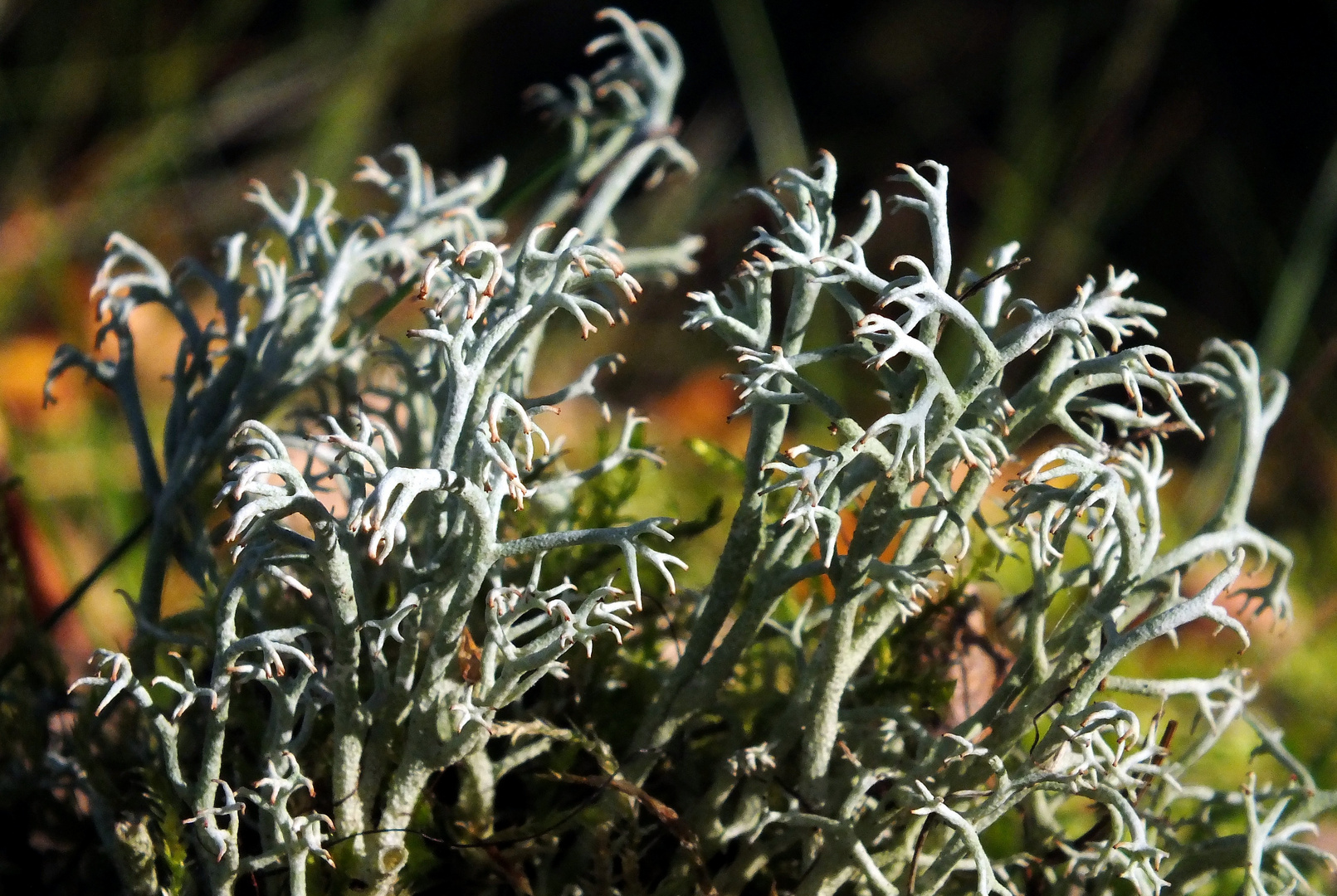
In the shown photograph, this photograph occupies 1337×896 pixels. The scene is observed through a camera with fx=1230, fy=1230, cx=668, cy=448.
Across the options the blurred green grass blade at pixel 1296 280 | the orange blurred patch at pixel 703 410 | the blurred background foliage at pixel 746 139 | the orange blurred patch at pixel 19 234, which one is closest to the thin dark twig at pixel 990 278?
the blurred background foliage at pixel 746 139

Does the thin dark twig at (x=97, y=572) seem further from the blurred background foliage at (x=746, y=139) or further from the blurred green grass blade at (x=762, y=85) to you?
the blurred green grass blade at (x=762, y=85)

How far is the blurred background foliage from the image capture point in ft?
7.68

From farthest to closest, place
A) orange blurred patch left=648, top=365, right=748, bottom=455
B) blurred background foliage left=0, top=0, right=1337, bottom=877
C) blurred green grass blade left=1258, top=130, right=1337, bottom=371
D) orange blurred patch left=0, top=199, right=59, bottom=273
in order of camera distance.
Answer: orange blurred patch left=648, top=365, right=748, bottom=455 → blurred background foliage left=0, top=0, right=1337, bottom=877 → orange blurred patch left=0, top=199, right=59, bottom=273 → blurred green grass blade left=1258, top=130, right=1337, bottom=371

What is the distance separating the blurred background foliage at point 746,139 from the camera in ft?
7.68

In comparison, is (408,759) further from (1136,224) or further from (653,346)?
(1136,224)

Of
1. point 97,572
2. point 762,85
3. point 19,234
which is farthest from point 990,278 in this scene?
point 19,234

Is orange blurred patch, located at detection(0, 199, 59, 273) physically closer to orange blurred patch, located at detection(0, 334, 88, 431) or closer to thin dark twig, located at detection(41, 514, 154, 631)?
orange blurred patch, located at detection(0, 334, 88, 431)

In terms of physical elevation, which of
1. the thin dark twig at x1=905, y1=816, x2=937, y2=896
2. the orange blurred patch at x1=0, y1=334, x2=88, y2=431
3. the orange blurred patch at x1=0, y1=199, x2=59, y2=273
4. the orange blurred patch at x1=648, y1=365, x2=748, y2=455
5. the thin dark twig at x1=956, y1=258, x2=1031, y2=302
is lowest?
the thin dark twig at x1=905, y1=816, x2=937, y2=896

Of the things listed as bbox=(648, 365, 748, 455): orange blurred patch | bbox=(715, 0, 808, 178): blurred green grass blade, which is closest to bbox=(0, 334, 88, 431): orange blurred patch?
bbox=(648, 365, 748, 455): orange blurred patch

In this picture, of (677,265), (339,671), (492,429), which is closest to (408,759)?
(339,671)

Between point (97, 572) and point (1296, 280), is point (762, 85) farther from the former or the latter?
point (97, 572)

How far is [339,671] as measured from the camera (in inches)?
25.1

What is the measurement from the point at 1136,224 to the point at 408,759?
307 cm

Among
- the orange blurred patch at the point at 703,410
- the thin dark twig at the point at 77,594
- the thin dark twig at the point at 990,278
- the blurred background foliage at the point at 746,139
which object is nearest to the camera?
the thin dark twig at the point at 990,278
